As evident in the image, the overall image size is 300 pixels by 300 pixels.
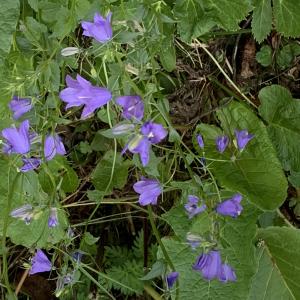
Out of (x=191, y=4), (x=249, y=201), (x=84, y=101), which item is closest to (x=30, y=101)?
(x=84, y=101)

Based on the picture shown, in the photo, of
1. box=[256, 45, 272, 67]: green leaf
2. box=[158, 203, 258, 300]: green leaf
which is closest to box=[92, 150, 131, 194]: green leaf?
box=[158, 203, 258, 300]: green leaf

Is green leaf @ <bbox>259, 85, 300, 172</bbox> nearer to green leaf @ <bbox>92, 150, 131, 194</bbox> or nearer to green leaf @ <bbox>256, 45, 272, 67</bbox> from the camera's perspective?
green leaf @ <bbox>256, 45, 272, 67</bbox>

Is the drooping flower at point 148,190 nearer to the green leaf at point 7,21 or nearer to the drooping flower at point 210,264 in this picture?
the drooping flower at point 210,264

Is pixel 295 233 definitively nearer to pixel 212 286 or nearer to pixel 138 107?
pixel 212 286

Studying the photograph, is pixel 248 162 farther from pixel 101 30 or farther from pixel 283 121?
pixel 101 30

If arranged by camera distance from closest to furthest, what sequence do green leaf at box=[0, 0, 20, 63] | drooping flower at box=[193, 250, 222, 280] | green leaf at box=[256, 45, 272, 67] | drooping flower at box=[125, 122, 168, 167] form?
drooping flower at box=[125, 122, 168, 167] < drooping flower at box=[193, 250, 222, 280] < green leaf at box=[0, 0, 20, 63] < green leaf at box=[256, 45, 272, 67]

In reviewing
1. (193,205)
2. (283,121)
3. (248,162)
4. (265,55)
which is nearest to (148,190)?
(193,205)

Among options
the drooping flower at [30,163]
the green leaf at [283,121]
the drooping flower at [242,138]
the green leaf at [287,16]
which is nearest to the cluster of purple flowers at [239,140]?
the drooping flower at [242,138]
